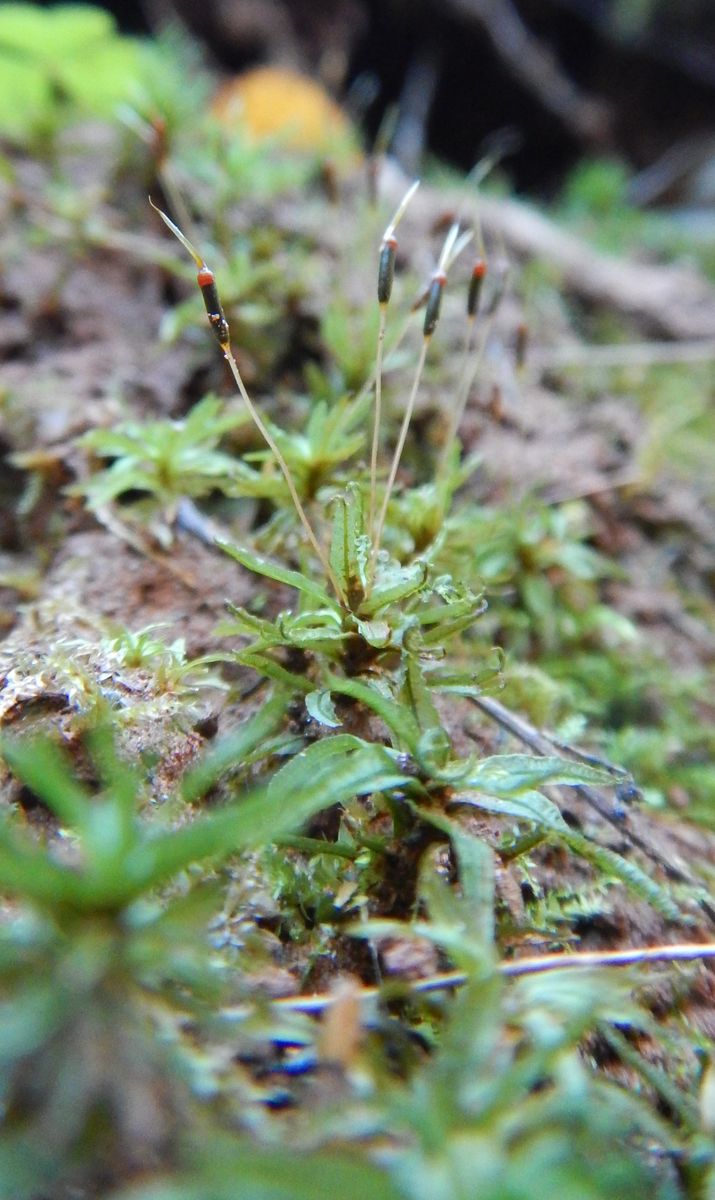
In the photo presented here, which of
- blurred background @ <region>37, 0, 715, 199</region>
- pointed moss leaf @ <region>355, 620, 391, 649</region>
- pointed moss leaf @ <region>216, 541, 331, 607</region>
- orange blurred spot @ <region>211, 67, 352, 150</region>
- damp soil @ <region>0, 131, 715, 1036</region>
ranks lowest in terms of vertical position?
damp soil @ <region>0, 131, 715, 1036</region>

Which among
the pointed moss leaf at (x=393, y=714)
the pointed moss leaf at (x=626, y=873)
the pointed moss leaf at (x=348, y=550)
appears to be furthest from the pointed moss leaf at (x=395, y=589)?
the pointed moss leaf at (x=626, y=873)

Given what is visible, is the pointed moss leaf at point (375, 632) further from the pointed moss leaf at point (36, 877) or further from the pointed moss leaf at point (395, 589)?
the pointed moss leaf at point (36, 877)

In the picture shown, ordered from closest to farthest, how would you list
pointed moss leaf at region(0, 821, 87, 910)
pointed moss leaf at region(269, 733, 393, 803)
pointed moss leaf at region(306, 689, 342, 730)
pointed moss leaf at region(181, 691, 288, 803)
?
pointed moss leaf at region(0, 821, 87, 910) → pointed moss leaf at region(181, 691, 288, 803) → pointed moss leaf at region(269, 733, 393, 803) → pointed moss leaf at region(306, 689, 342, 730)

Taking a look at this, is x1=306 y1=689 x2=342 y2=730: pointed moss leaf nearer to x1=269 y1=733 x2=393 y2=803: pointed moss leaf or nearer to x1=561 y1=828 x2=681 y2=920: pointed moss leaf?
x1=269 y1=733 x2=393 y2=803: pointed moss leaf

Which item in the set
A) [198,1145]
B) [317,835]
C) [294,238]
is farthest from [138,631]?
[294,238]

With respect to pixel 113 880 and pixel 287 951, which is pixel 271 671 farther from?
pixel 113 880

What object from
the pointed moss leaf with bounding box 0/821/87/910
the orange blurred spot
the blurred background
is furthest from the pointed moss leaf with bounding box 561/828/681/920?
the blurred background
